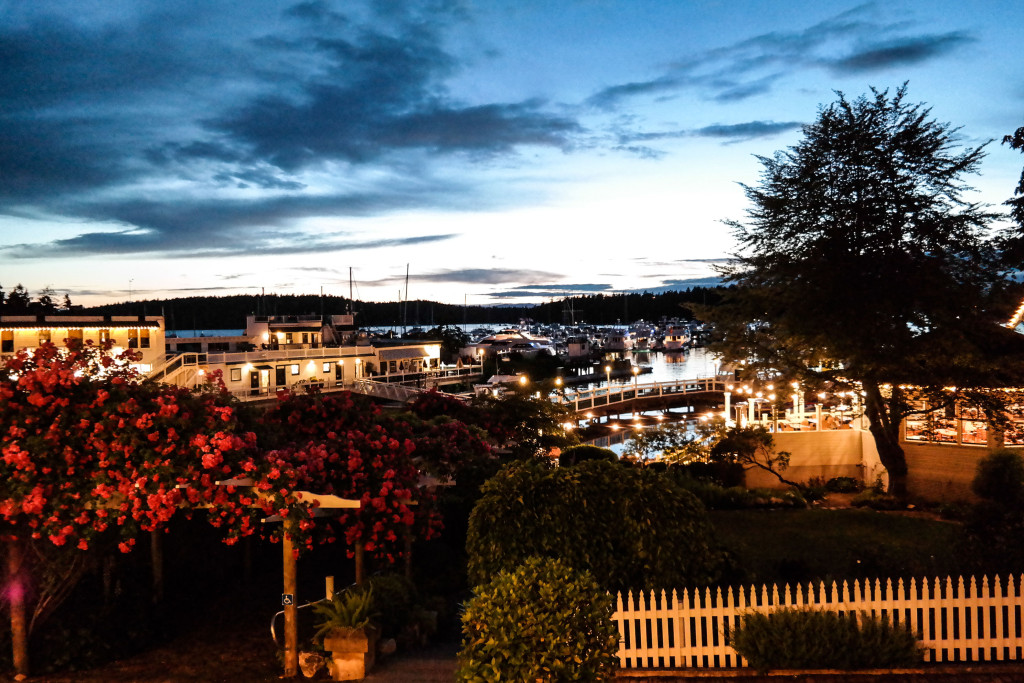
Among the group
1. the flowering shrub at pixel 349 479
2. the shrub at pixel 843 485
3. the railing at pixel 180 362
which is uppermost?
the railing at pixel 180 362

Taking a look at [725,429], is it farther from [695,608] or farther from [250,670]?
[250,670]

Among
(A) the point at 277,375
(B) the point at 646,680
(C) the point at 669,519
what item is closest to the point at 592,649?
(B) the point at 646,680

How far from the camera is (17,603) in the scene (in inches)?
350

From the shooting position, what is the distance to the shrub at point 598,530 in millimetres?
9047

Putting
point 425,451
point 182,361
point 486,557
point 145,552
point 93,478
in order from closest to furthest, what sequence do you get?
point 93,478 < point 486,557 < point 425,451 < point 145,552 < point 182,361

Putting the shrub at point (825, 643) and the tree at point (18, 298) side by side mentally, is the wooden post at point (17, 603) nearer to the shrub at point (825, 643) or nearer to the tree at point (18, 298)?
the shrub at point (825, 643)

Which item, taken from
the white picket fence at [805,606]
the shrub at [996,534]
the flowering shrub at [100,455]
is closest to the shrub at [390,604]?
the flowering shrub at [100,455]

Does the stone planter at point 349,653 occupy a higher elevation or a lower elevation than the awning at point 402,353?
lower

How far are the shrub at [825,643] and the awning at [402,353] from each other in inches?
2432

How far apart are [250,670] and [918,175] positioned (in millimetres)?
19247

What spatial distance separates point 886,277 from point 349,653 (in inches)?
644

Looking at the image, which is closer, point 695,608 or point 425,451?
point 695,608

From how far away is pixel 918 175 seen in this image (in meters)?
19.0

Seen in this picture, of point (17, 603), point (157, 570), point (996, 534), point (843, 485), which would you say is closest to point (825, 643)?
point (996, 534)
